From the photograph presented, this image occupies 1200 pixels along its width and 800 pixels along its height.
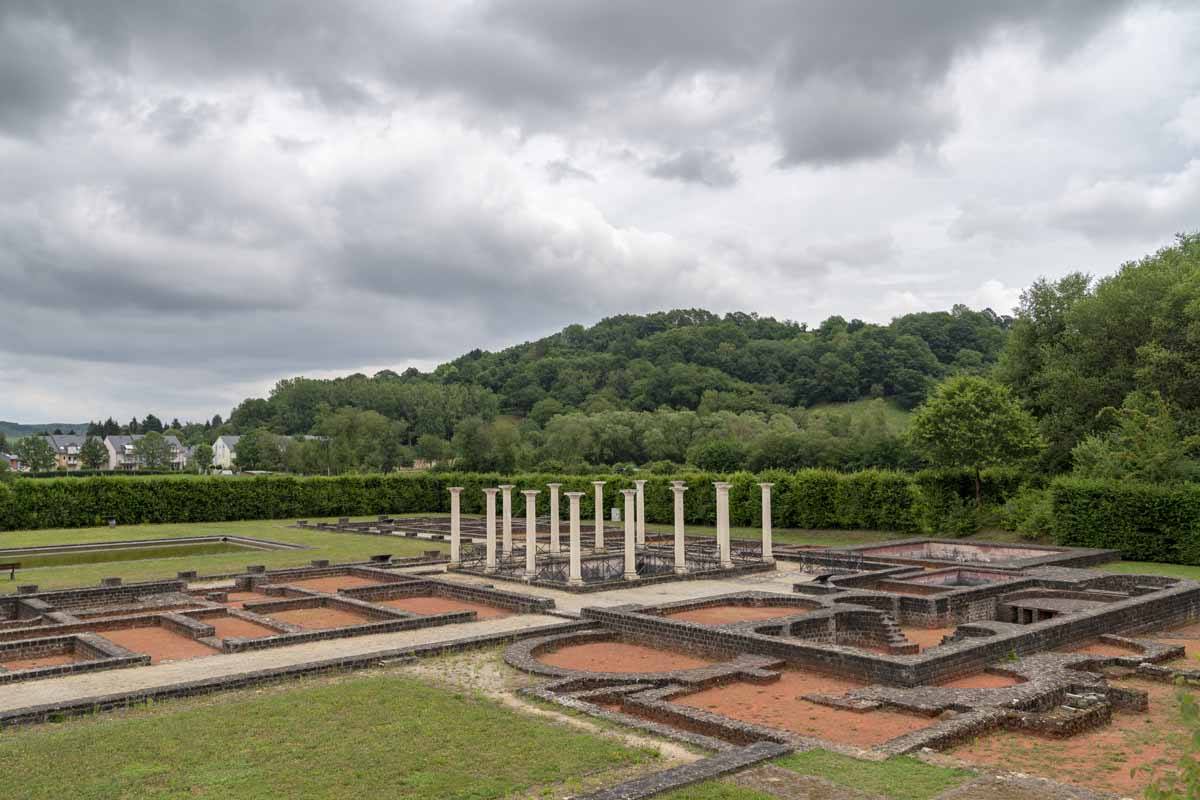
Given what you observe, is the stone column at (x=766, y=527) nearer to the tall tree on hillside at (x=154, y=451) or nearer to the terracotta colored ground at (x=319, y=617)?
the terracotta colored ground at (x=319, y=617)

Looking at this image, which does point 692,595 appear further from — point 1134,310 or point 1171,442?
point 1134,310

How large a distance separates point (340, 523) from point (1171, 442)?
34.0m

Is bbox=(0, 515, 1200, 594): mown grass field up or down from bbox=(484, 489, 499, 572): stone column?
down

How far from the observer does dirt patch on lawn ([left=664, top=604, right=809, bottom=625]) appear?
17453mm

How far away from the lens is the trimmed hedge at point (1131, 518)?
24406 millimetres

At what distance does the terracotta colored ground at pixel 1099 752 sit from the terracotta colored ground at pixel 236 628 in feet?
41.1

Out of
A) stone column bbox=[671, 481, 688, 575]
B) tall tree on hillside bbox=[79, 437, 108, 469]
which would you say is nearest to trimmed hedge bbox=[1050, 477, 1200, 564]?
stone column bbox=[671, 481, 688, 575]

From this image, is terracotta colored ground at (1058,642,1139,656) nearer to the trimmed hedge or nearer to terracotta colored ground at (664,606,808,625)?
terracotta colored ground at (664,606,808,625)

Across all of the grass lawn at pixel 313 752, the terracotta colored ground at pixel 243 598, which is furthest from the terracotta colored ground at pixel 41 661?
the grass lawn at pixel 313 752

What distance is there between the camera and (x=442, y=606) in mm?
20125

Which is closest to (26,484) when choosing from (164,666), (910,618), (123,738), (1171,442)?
(164,666)

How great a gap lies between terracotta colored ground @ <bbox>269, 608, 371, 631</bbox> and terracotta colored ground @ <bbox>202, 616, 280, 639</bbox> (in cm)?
69

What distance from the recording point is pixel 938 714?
33.8 feet

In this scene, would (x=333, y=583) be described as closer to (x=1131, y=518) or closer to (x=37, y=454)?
(x=1131, y=518)
